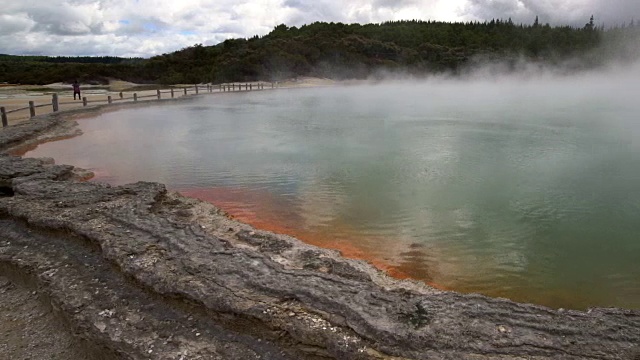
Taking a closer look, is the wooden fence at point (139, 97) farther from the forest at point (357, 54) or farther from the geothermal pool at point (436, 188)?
the forest at point (357, 54)

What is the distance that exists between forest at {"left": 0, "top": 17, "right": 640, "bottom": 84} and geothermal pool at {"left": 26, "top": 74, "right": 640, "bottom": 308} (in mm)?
31473

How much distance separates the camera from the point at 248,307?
9.12 feet

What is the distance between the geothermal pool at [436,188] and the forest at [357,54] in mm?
31473

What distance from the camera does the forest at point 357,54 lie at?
42.9m

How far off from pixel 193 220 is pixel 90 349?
7.11ft

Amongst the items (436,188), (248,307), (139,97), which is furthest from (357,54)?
(248,307)

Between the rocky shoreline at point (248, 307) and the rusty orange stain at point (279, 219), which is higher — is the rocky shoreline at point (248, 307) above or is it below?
above

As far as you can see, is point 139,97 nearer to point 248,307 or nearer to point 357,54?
point 248,307

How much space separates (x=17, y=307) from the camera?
3225 millimetres

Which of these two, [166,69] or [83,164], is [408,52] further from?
[83,164]

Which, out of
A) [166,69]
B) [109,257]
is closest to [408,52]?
[166,69]

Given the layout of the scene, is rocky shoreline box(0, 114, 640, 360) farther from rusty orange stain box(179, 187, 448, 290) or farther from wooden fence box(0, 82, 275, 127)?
wooden fence box(0, 82, 275, 127)

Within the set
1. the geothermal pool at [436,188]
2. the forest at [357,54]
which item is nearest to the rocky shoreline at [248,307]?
the geothermal pool at [436,188]

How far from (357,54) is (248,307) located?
51043 mm
